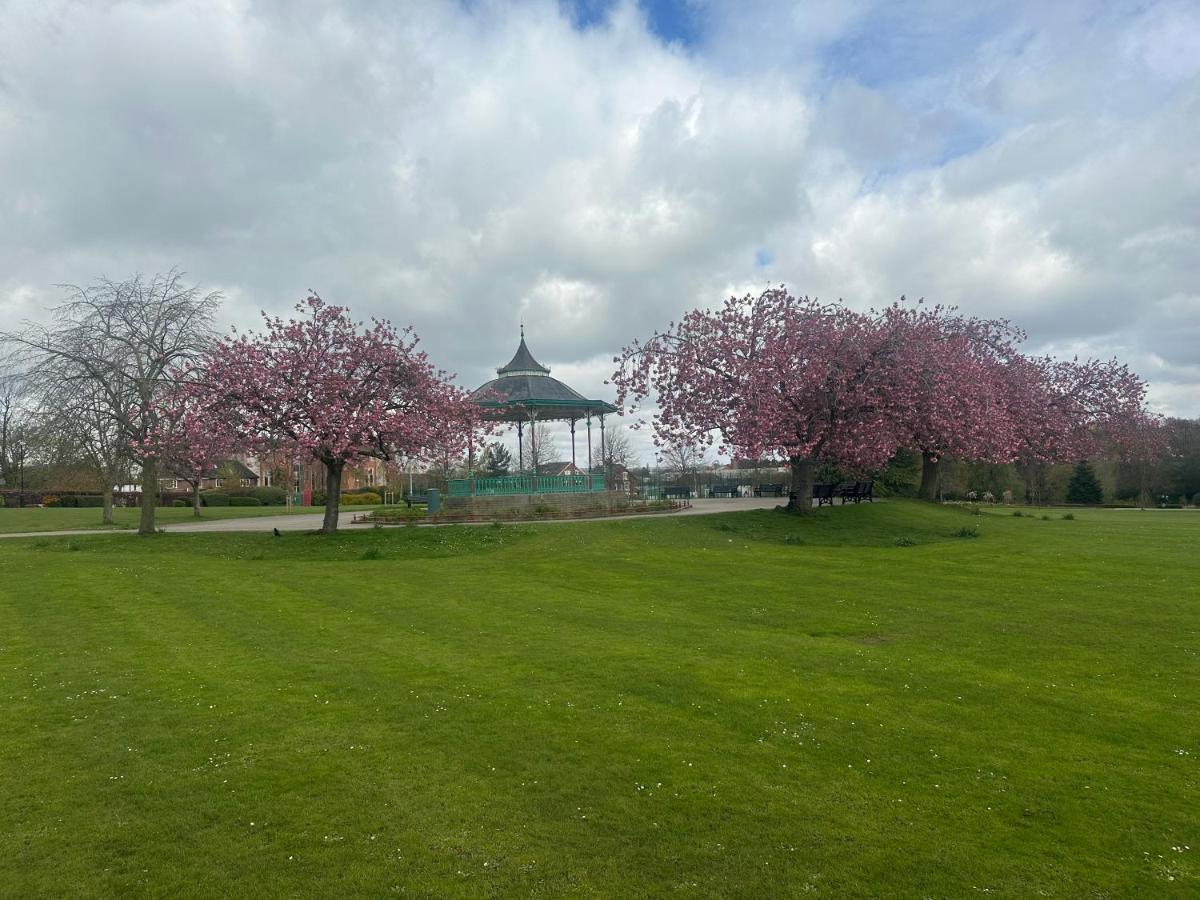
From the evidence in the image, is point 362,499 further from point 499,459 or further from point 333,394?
point 333,394

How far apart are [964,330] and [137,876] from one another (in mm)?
41981

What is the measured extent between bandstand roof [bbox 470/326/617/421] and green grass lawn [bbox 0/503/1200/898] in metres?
18.2

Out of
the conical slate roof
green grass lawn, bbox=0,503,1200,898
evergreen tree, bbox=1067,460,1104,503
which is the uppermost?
the conical slate roof

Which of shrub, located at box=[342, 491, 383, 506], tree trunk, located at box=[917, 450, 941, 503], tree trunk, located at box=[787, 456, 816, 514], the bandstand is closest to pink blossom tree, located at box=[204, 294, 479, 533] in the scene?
the bandstand

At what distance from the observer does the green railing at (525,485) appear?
33.5 m

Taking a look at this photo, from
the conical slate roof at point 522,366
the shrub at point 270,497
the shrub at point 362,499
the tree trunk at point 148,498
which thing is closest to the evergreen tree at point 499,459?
the shrub at point 362,499

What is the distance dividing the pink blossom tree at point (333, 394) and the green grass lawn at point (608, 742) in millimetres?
10272

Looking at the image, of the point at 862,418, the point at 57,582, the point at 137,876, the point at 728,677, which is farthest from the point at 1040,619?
the point at 57,582

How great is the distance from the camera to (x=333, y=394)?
23.8 m

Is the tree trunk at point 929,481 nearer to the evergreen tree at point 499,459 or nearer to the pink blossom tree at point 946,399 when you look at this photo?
the pink blossom tree at point 946,399

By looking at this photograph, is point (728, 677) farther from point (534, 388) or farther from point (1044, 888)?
point (534, 388)

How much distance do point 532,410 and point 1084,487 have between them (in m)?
48.8

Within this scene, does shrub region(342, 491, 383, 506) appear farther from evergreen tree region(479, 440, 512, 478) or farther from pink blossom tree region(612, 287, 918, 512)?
pink blossom tree region(612, 287, 918, 512)

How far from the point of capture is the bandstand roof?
31.6 metres
